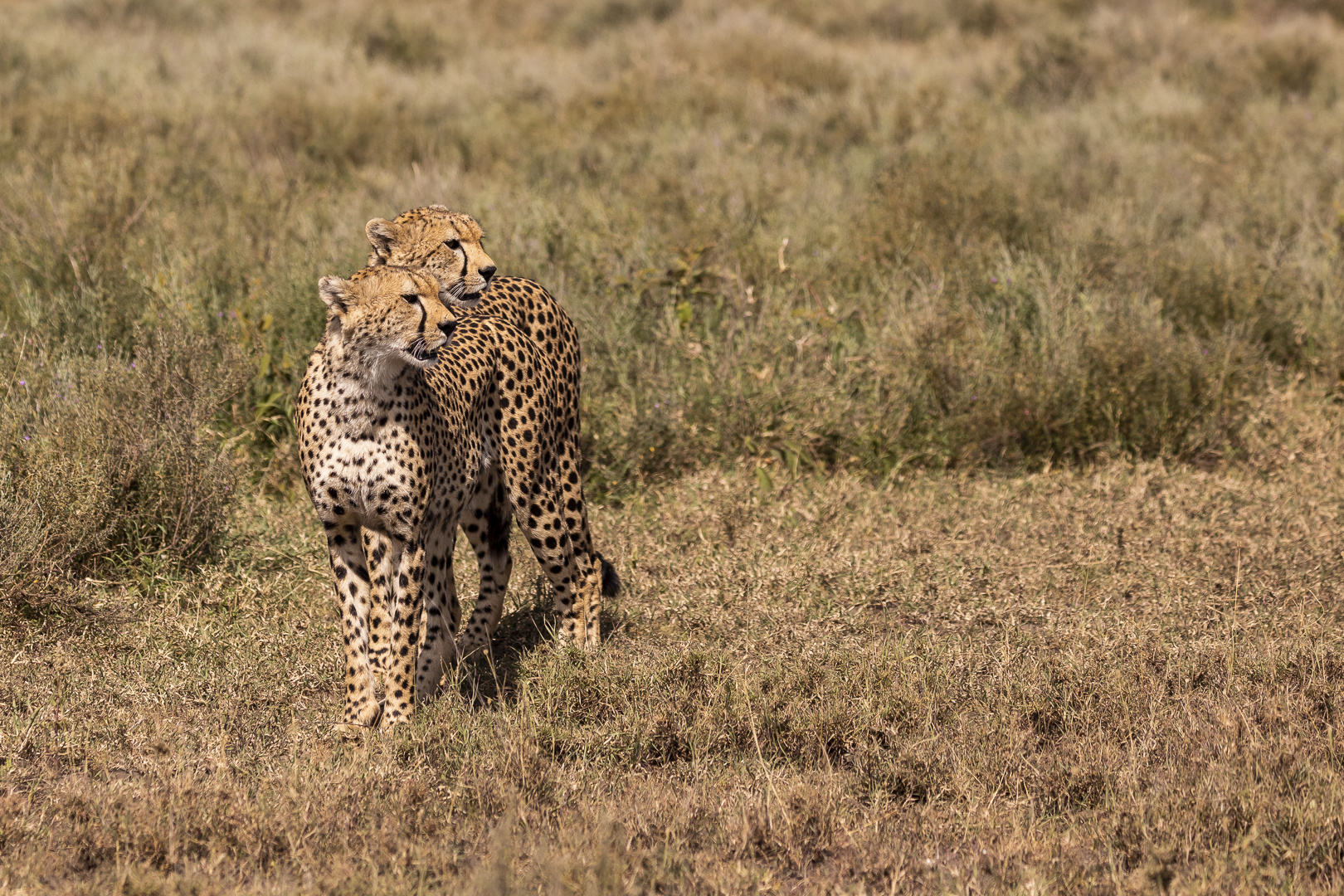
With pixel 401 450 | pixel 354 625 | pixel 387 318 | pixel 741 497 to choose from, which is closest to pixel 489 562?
pixel 354 625

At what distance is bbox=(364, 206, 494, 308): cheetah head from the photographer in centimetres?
365

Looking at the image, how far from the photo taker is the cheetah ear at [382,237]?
365cm

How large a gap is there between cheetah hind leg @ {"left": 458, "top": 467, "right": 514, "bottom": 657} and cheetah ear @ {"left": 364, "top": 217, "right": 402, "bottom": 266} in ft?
2.75

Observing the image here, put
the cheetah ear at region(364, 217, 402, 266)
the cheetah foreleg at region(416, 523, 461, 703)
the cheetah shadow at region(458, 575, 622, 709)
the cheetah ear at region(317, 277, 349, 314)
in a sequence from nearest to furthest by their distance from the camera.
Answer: the cheetah ear at region(317, 277, 349, 314), the cheetah ear at region(364, 217, 402, 266), the cheetah foreleg at region(416, 523, 461, 703), the cheetah shadow at region(458, 575, 622, 709)

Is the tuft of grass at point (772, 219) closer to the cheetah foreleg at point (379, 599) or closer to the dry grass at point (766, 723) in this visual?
the dry grass at point (766, 723)

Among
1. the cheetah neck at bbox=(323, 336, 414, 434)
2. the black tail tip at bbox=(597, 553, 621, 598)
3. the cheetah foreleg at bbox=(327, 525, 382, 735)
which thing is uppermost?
the cheetah neck at bbox=(323, 336, 414, 434)

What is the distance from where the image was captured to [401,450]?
10.9 feet

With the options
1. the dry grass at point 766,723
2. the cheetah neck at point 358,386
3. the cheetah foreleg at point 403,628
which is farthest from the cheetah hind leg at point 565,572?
the cheetah neck at point 358,386

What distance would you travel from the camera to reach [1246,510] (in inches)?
205

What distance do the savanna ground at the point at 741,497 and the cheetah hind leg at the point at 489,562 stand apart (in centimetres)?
12

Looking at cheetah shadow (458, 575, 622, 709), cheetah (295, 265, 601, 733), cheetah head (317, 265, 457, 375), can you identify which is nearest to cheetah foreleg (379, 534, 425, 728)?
cheetah (295, 265, 601, 733)

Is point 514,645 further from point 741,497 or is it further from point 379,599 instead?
point 741,497

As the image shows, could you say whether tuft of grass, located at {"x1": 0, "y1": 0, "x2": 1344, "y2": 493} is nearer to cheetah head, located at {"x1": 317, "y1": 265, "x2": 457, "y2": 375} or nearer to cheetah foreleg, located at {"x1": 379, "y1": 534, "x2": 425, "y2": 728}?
cheetah foreleg, located at {"x1": 379, "y1": 534, "x2": 425, "y2": 728}

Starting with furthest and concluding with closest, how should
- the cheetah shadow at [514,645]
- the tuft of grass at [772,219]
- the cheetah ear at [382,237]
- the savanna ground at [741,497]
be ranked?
the tuft of grass at [772,219], the cheetah shadow at [514,645], the cheetah ear at [382,237], the savanna ground at [741,497]
